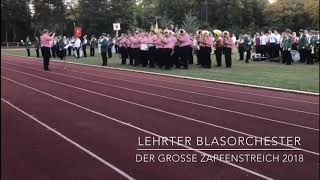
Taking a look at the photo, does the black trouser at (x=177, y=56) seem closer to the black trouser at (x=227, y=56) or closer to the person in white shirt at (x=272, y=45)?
the black trouser at (x=227, y=56)

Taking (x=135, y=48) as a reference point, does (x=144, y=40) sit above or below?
above

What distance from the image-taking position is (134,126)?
31.2 ft

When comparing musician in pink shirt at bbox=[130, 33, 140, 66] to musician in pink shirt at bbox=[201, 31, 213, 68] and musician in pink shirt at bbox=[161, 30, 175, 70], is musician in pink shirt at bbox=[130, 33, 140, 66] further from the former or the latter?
musician in pink shirt at bbox=[201, 31, 213, 68]

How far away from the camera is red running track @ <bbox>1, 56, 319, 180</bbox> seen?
254 inches

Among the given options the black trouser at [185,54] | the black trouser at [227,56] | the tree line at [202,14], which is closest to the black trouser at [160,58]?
the black trouser at [185,54]

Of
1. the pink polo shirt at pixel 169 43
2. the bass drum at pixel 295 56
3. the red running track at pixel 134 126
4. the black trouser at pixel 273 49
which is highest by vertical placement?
the pink polo shirt at pixel 169 43

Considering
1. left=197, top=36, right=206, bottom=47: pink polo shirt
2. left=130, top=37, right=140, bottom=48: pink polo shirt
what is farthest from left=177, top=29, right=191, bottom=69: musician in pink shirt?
left=130, top=37, right=140, bottom=48: pink polo shirt

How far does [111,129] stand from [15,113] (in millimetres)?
2672

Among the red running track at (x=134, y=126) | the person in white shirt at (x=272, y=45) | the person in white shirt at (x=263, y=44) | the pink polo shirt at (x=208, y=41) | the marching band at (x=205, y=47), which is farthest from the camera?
the person in white shirt at (x=263, y=44)

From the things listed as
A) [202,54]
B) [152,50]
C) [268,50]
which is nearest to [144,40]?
[152,50]

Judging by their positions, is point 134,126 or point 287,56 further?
point 287,56

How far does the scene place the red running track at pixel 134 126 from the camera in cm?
644

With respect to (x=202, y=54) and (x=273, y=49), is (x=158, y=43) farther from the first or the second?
(x=273, y=49)

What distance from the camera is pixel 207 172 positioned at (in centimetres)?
641
